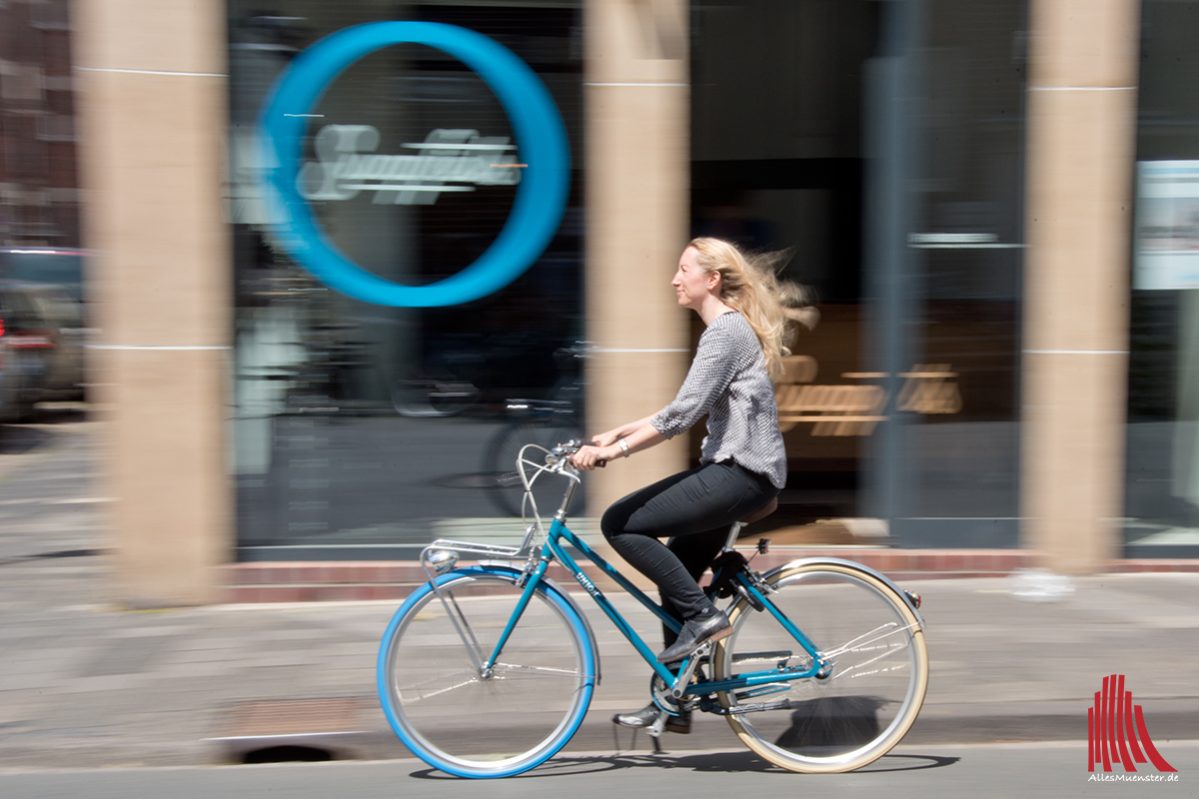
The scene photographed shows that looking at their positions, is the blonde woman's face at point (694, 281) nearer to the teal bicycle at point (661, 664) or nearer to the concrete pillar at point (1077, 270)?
the teal bicycle at point (661, 664)

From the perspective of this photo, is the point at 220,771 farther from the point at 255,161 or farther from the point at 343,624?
the point at 255,161

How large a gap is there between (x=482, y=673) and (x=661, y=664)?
2.10 ft

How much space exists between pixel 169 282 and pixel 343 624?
202 centimetres

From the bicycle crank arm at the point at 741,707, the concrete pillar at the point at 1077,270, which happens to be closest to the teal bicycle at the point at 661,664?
the bicycle crank arm at the point at 741,707

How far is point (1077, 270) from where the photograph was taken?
23.3ft

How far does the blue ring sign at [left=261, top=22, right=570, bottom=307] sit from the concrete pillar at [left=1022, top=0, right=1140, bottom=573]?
270cm

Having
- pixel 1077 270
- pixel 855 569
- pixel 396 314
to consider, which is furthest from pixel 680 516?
pixel 1077 270

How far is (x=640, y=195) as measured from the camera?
22.7 feet

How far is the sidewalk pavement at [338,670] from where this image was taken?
16.1ft

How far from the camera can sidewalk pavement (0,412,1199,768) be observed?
490cm

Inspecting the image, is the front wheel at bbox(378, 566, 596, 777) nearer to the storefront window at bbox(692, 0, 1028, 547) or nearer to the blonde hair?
the blonde hair

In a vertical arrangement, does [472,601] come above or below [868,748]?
above

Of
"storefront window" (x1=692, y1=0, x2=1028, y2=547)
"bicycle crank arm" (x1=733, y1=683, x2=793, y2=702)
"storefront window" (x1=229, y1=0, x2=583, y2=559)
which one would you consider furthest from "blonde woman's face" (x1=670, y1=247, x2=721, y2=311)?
"storefront window" (x1=692, y1=0, x2=1028, y2=547)

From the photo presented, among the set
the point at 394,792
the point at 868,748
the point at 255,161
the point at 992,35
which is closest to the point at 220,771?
the point at 394,792
